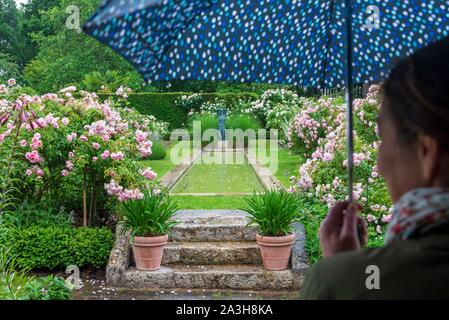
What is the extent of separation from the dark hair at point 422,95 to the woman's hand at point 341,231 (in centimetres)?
30

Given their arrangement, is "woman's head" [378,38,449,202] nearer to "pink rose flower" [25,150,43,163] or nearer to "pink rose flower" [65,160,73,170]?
"pink rose flower" [25,150,43,163]

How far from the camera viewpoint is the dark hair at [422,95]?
890 millimetres

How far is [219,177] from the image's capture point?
35.2 ft

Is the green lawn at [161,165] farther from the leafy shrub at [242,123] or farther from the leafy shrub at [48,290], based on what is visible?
the leafy shrub at [48,290]

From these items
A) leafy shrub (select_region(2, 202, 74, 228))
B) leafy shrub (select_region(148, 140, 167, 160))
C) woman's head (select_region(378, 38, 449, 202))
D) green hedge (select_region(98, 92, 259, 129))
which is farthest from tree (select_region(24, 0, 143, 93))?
woman's head (select_region(378, 38, 449, 202))

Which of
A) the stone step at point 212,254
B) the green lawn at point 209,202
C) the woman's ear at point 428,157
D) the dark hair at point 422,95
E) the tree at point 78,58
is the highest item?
the tree at point 78,58

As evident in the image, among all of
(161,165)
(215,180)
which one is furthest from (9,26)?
(215,180)

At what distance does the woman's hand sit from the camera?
119 centimetres

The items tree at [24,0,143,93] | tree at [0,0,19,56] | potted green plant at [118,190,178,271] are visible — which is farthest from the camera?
tree at [0,0,19,56]

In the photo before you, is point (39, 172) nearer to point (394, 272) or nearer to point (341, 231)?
point (341, 231)

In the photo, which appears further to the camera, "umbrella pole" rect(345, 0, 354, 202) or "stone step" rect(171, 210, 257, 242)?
"stone step" rect(171, 210, 257, 242)

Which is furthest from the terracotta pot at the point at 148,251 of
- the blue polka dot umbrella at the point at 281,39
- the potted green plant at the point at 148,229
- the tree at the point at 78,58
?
the tree at the point at 78,58

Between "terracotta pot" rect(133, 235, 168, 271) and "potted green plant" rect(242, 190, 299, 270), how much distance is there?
2.99 ft

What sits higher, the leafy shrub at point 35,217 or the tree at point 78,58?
the tree at point 78,58
